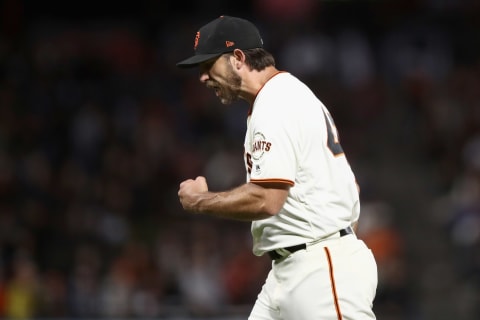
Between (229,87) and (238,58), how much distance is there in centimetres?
15

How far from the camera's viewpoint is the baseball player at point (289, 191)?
4.45m

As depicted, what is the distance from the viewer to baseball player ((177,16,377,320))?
175 inches

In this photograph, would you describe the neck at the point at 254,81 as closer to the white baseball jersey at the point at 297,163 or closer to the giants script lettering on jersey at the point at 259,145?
the white baseball jersey at the point at 297,163

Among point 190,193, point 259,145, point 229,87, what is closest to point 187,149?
point 229,87

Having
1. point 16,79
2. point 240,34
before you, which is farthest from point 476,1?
point 240,34

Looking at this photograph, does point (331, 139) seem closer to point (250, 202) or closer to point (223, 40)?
point (250, 202)

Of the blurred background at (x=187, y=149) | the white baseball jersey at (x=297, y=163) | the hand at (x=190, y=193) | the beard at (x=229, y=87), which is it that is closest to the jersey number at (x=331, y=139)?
the white baseball jersey at (x=297, y=163)

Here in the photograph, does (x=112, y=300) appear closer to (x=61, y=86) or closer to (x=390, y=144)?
(x=61, y=86)

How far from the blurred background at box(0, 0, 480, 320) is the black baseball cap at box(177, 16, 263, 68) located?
5.39m

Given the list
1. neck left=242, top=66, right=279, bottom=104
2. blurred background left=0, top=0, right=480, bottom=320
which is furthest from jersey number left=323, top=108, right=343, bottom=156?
blurred background left=0, top=0, right=480, bottom=320

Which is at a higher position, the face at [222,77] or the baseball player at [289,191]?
the face at [222,77]

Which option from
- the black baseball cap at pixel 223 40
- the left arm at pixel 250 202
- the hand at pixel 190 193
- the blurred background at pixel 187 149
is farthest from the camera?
the blurred background at pixel 187 149

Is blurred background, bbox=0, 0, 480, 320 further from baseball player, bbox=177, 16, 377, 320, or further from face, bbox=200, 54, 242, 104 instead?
face, bbox=200, 54, 242, 104

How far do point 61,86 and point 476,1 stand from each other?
671 centimetres
